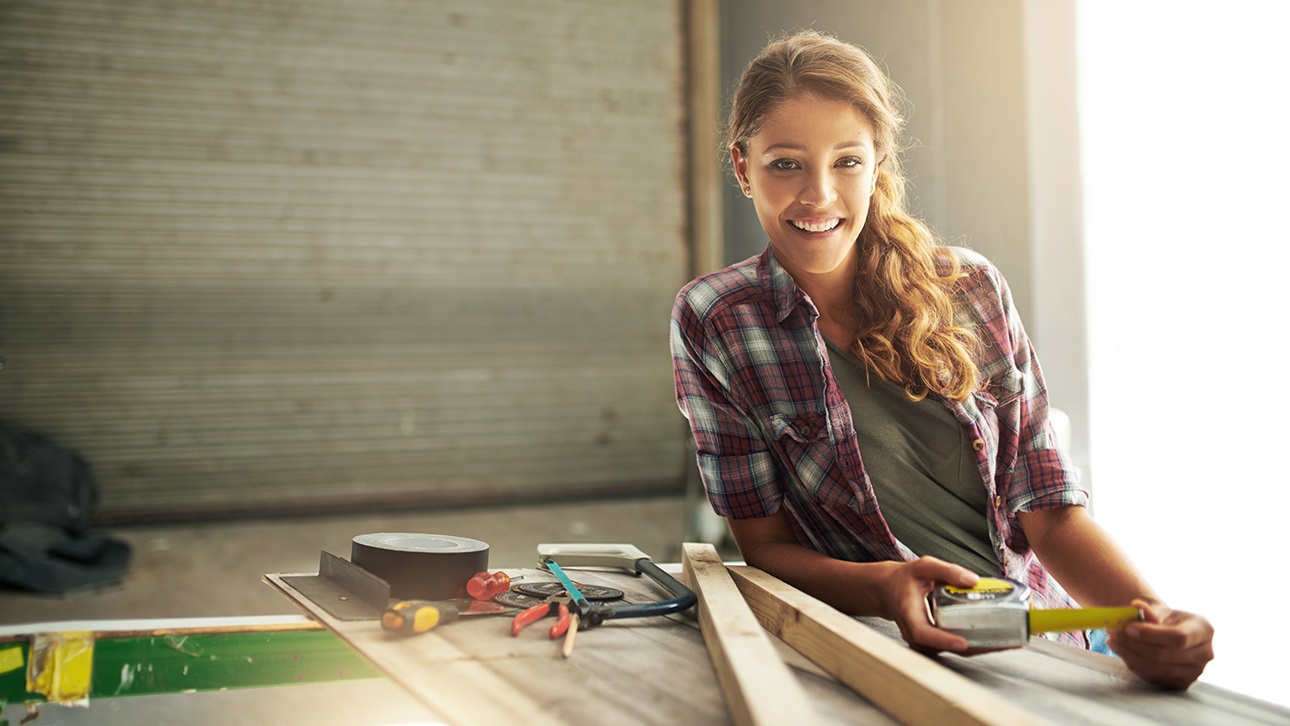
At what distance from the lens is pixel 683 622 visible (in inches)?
48.1

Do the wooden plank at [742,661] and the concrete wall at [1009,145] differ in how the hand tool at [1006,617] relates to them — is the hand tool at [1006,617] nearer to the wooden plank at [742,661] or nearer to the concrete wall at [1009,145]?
the wooden plank at [742,661]

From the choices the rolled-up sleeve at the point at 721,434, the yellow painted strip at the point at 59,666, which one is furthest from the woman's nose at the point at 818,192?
the yellow painted strip at the point at 59,666

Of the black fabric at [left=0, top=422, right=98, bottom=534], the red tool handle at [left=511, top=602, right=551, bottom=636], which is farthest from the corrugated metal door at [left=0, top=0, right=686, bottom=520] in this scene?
the red tool handle at [left=511, top=602, right=551, bottom=636]

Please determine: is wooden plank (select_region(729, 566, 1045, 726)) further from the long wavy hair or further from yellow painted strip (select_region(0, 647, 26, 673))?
yellow painted strip (select_region(0, 647, 26, 673))

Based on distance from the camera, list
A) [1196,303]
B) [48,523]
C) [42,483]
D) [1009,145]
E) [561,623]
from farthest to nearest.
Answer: [42,483] < [48,523] < [1009,145] < [1196,303] < [561,623]

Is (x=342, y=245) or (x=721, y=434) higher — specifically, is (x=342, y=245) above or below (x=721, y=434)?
above

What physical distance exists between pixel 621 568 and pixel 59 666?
920mm

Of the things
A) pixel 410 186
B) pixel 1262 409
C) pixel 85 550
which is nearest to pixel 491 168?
pixel 410 186

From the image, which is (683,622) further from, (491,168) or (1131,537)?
(491,168)

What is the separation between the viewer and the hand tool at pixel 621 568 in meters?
1.18

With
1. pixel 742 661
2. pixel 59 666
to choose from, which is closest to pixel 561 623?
pixel 742 661

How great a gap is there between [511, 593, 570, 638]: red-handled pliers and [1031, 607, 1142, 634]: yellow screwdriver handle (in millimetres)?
509

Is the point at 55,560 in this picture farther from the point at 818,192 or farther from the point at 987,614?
the point at 987,614

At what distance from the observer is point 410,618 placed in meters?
1.08
